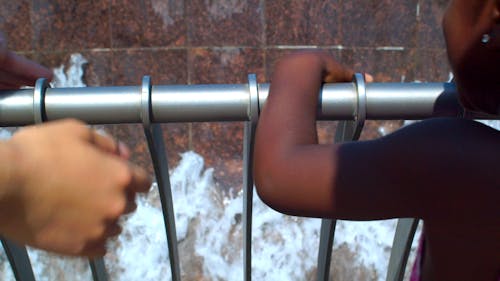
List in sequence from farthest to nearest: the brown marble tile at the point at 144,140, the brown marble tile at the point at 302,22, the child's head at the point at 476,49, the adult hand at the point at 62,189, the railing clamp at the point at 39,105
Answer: the brown marble tile at the point at 302,22, the brown marble tile at the point at 144,140, the railing clamp at the point at 39,105, the child's head at the point at 476,49, the adult hand at the point at 62,189

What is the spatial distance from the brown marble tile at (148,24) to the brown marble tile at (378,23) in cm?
138

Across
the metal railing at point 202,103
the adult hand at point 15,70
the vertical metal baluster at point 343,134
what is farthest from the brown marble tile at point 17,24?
the vertical metal baluster at point 343,134

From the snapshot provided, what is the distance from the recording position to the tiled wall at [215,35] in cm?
493

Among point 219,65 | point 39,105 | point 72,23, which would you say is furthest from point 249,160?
point 72,23

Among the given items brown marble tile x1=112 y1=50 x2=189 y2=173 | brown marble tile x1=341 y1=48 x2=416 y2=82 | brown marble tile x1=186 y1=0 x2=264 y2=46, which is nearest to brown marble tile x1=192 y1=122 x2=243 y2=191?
brown marble tile x1=112 y1=50 x2=189 y2=173

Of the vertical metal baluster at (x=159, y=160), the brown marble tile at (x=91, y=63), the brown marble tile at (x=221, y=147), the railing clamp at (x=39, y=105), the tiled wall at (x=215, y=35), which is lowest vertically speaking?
the brown marble tile at (x=221, y=147)

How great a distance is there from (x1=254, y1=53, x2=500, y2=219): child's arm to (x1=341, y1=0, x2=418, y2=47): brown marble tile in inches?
156

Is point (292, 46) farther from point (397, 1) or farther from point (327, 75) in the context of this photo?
point (327, 75)

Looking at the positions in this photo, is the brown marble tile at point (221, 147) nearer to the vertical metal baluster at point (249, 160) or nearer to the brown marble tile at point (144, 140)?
the brown marble tile at point (144, 140)

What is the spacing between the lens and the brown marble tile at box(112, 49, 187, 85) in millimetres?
4957

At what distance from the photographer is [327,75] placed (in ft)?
4.32

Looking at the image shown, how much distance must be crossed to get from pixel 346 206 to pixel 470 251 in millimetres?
292

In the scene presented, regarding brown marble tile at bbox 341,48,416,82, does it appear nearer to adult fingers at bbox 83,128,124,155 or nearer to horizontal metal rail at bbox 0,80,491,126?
horizontal metal rail at bbox 0,80,491,126

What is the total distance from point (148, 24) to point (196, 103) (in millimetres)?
3947
